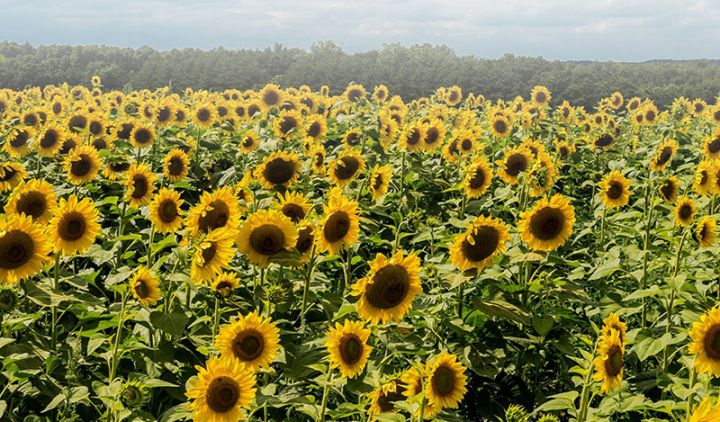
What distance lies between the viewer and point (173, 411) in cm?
355

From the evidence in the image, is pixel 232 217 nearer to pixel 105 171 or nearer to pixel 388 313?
pixel 388 313

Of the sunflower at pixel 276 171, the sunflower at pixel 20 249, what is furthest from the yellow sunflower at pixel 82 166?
the sunflower at pixel 20 249

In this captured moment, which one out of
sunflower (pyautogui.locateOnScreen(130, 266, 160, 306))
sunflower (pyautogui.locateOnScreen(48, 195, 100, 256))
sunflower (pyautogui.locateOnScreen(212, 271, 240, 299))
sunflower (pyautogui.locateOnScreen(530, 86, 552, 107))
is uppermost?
sunflower (pyautogui.locateOnScreen(530, 86, 552, 107))

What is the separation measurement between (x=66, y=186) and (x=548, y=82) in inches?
877

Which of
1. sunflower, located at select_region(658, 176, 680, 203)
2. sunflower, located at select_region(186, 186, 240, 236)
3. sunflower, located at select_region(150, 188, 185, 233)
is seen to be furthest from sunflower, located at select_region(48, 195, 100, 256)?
sunflower, located at select_region(658, 176, 680, 203)

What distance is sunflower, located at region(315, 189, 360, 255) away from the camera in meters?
4.25

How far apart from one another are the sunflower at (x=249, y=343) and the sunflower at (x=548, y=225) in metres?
2.13

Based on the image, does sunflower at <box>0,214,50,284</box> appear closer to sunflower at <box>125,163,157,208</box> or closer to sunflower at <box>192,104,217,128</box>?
sunflower at <box>125,163,157,208</box>

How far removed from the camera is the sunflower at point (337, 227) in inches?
167

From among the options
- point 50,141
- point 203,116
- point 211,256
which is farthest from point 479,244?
point 203,116

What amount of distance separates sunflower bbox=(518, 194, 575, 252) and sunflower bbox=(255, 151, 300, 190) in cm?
234

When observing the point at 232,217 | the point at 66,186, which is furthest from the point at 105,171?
the point at 232,217

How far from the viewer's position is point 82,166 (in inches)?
272

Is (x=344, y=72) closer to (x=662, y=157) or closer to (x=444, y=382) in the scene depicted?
(x=662, y=157)
